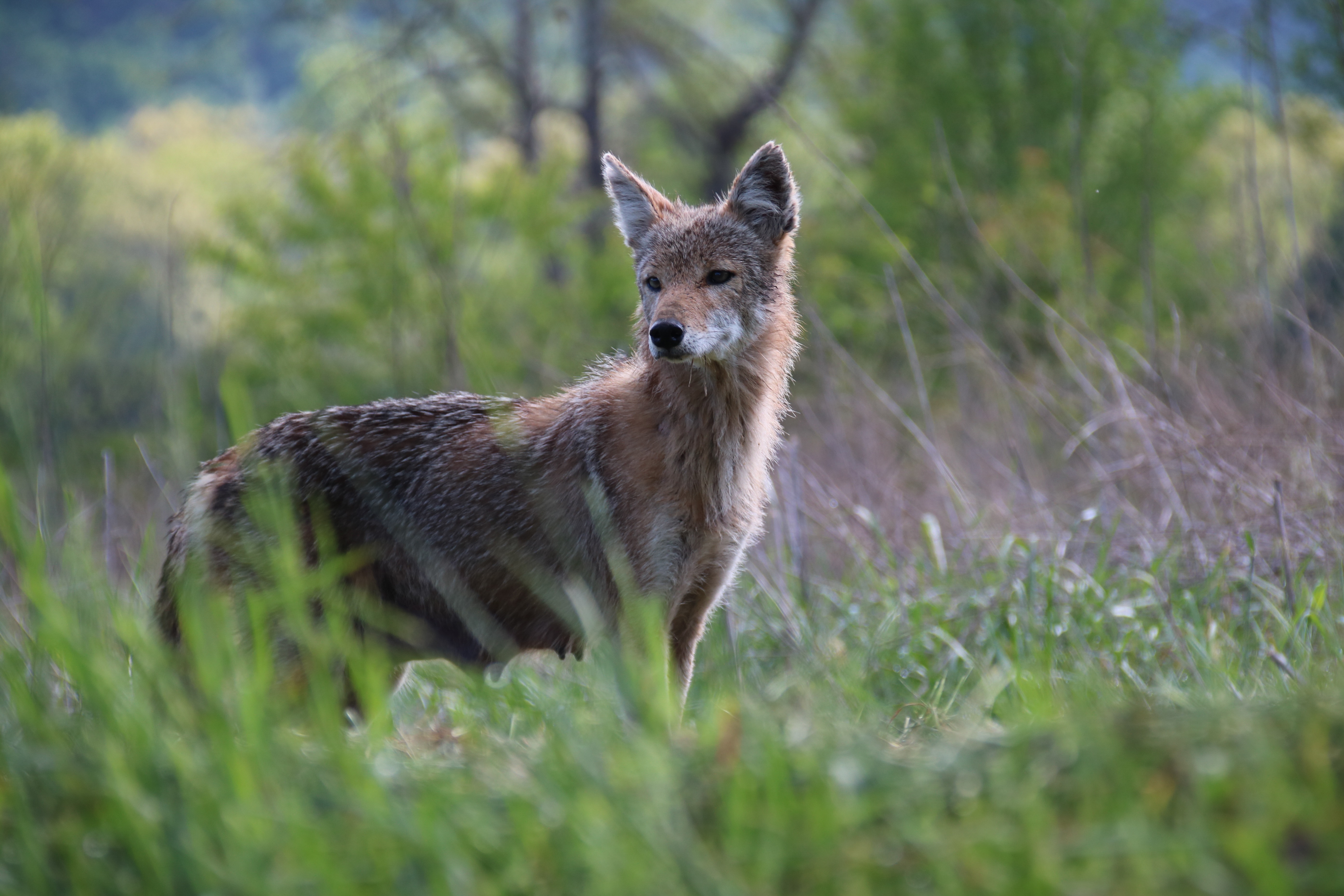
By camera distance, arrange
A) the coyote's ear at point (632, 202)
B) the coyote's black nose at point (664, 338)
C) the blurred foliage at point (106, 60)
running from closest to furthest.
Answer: the coyote's black nose at point (664, 338), the coyote's ear at point (632, 202), the blurred foliage at point (106, 60)

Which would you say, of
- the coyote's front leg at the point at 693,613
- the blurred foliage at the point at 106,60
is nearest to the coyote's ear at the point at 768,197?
the coyote's front leg at the point at 693,613

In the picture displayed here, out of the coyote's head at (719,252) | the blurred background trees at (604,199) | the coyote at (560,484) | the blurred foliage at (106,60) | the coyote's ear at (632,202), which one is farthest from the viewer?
the blurred foliage at (106,60)

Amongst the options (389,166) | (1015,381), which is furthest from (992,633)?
(389,166)

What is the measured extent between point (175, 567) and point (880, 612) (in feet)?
10.8

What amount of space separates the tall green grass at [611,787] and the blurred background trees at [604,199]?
2231mm

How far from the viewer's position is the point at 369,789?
201 centimetres

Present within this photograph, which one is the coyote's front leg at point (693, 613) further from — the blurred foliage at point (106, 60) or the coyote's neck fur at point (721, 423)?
the blurred foliage at point (106, 60)

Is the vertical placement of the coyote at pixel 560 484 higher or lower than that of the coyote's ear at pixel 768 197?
lower

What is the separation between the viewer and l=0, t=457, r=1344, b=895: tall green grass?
1.77 metres

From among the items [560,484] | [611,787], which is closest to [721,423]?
[560,484]

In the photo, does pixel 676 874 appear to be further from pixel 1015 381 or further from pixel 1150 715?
pixel 1015 381

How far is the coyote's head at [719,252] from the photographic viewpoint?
15.4 ft

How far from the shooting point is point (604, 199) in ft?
74.0

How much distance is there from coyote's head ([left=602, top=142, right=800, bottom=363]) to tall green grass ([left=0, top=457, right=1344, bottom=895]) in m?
2.07
